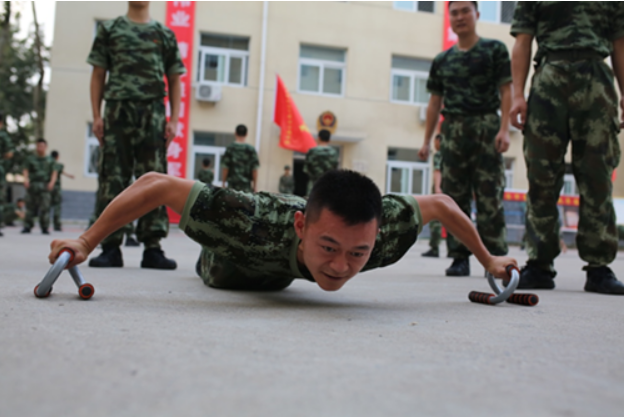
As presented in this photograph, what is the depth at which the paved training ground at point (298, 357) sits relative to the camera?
2.97 ft

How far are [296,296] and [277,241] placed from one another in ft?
1.70

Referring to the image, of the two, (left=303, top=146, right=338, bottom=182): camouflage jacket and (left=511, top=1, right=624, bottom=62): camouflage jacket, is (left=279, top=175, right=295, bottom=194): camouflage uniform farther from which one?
(left=511, top=1, right=624, bottom=62): camouflage jacket

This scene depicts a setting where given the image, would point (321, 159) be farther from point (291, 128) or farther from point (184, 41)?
point (184, 41)

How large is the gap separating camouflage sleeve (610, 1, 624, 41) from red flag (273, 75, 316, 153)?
1043cm

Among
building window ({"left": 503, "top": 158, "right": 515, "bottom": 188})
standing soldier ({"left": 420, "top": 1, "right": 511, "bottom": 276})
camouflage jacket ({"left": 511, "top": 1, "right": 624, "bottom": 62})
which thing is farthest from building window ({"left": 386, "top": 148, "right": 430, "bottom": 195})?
camouflage jacket ({"left": 511, "top": 1, "right": 624, "bottom": 62})

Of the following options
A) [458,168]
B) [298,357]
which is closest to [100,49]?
[458,168]

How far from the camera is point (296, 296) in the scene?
2.56m

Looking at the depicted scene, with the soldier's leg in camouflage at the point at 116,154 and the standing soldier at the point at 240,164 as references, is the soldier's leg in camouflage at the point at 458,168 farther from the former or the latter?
the standing soldier at the point at 240,164

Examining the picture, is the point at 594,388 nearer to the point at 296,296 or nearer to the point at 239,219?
the point at 239,219

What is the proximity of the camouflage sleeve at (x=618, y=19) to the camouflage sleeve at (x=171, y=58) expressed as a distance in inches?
109

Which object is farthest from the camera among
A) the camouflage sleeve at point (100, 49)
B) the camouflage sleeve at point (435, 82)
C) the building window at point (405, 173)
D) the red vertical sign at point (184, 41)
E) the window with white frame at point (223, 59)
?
the building window at point (405, 173)

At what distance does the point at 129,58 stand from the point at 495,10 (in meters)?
14.2

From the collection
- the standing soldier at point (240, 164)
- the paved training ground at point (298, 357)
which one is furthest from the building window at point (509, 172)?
the paved training ground at point (298, 357)

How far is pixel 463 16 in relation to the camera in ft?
13.3
